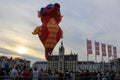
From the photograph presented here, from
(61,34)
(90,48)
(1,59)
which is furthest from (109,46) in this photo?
(1,59)

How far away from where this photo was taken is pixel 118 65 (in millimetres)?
101500

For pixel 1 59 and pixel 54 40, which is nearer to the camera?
pixel 54 40

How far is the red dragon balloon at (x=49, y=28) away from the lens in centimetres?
1911

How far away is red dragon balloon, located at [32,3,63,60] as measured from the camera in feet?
62.7

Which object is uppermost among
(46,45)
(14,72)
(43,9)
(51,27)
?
(43,9)

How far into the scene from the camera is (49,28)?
19250 millimetres

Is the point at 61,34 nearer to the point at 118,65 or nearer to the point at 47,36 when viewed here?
the point at 47,36

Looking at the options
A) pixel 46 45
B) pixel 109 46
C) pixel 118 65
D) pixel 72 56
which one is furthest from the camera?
pixel 72 56

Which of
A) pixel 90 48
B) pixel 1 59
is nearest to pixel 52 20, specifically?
pixel 90 48

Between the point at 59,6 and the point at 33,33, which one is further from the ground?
the point at 59,6

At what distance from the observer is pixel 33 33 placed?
19984mm

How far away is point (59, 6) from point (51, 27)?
196 cm

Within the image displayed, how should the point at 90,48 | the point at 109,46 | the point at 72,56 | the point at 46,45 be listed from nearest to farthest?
1. the point at 46,45
2. the point at 90,48
3. the point at 109,46
4. the point at 72,56

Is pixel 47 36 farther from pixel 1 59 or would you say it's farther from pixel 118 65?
pixel 1 59
